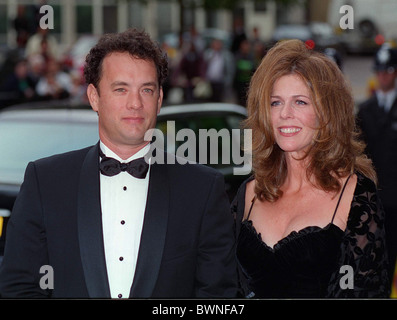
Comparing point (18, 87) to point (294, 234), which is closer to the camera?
point (294, 234)

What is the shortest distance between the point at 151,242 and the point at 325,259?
66cm

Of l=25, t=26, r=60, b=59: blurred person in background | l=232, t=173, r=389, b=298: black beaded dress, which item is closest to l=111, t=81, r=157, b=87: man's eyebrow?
l=232, t=173, r=389, b=298: black beaded dress

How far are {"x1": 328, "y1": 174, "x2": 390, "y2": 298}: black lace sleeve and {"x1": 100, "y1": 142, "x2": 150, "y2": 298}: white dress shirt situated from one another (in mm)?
676

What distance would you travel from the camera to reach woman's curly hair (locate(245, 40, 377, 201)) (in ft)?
9.06

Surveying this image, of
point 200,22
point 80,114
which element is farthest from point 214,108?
point 200,22

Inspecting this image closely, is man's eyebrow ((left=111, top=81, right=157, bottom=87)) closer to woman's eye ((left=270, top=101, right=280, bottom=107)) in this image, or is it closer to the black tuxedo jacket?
the black tuxedo jacket

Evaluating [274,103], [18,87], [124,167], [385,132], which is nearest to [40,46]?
[18,87]

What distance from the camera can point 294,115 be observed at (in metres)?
2.74

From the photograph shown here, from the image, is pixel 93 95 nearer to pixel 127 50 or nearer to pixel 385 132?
pixel 127 50

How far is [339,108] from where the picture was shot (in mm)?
2809

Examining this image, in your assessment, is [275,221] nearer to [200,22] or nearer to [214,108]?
[214,108]

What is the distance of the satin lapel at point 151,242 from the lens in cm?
240
